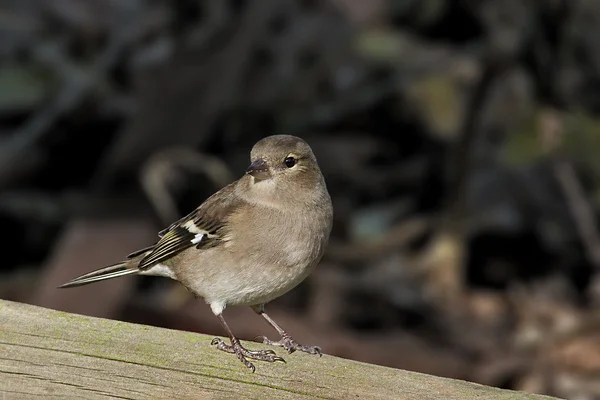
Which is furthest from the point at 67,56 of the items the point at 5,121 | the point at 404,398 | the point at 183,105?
the point at 404,398

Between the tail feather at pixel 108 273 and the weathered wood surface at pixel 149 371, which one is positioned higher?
the tail feather at pixel 108 273

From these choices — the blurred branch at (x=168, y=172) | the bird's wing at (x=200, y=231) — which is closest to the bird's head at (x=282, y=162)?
the bird's wing at (x=200, y=231)

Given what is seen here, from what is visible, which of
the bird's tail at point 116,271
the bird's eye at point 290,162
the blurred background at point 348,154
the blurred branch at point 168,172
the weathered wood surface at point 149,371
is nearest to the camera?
the weathered wood surface at point 149,371

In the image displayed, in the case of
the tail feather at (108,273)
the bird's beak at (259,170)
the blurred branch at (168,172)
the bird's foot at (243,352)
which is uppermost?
the blurred branch at (168,172)

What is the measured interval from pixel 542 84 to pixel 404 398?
5181 mm

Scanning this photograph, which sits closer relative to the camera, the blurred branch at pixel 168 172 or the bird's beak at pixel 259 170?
the bird's beak at pixel 259 170

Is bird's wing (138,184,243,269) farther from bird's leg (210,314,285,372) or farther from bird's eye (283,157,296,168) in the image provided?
bird's leg (210,314,285,372)

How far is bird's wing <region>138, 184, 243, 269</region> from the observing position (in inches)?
164

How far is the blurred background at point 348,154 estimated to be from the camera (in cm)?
643

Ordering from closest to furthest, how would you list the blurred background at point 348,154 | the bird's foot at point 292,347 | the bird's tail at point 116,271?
the bird's foot at point 292,347
the bird's tail at point 116,271
the blurred background at point 348,154

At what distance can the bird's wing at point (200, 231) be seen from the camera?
4.16 meters

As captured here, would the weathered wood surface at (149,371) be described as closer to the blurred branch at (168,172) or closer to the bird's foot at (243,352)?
the bird's foot at (243,352)

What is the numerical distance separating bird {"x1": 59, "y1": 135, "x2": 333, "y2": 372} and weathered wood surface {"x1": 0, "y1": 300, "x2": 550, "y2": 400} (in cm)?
83

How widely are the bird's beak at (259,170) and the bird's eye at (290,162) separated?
8 cm
